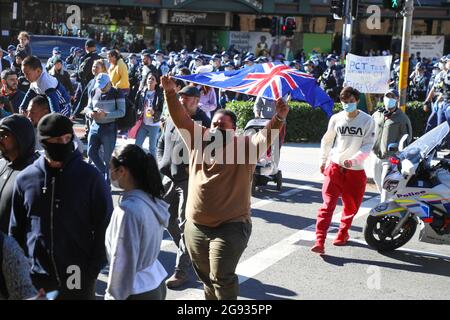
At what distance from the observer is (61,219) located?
12.6 ft

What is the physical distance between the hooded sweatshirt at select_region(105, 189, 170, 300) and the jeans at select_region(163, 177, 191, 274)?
2.36 m

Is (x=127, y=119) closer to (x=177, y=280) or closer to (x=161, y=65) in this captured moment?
(x=177, y=280)

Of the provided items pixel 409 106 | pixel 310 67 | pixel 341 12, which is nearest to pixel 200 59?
pixel 310 67

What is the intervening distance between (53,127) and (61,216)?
52cm

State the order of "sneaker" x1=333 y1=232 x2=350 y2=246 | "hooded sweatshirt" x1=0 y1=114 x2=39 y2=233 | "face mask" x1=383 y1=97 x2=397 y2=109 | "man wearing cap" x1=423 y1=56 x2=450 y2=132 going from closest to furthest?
"hooded sweatshirt" x1=0 y1=114 x2=39 y2=233 < "sneaker" x1=333 y1=232 x2=350 y2=246 < "face mask" x1=383 y1=97 x2=397 y2=109 < "man wearing cap" x1=423 y1=56 x2=450 y2=132

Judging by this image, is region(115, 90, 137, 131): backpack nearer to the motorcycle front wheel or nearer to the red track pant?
the red track pant

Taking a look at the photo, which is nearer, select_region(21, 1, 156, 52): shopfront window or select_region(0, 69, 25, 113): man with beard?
select_region(0, 69, 25, 113): man with beard

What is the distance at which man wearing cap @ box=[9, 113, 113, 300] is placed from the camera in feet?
12.7

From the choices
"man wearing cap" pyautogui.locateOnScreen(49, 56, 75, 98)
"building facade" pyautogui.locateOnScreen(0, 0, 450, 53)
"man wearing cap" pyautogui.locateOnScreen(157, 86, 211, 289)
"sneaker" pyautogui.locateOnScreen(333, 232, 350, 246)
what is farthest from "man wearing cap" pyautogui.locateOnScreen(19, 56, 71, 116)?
"building facade" pyautogui.locateOnScreen(0, 0, 450, 53)

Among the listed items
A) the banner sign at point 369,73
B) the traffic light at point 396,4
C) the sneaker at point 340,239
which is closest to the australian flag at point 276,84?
the sneaker at point 340,239

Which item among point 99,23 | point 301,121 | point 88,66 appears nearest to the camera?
point 88,66

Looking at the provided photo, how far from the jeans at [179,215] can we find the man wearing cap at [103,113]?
2.76m

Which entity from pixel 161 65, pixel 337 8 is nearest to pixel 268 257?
pixel 337 8

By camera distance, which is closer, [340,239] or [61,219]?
[61,219]
